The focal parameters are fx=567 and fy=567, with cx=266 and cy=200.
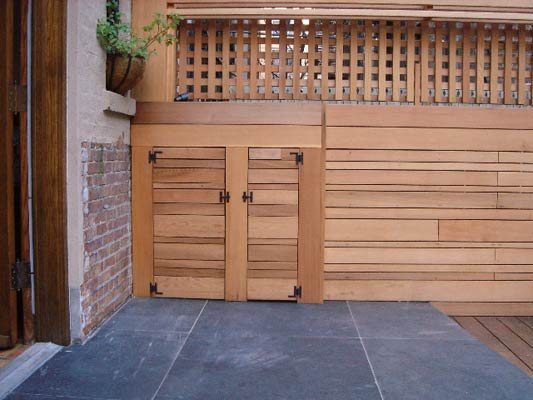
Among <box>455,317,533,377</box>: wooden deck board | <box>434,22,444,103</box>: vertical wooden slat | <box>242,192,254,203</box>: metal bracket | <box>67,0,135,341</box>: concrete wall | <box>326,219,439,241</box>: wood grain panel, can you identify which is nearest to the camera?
<box>67,0,135,341</box>: concrete wall

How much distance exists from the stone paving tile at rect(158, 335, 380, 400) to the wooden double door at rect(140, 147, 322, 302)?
84cm

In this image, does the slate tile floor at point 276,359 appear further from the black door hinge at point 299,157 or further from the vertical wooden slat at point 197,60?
the vertical wooden slat at point 197,60

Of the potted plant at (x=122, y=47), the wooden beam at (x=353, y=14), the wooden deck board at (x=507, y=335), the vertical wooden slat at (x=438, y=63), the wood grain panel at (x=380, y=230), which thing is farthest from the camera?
the vertical wooden slat at (x=438, y=63)

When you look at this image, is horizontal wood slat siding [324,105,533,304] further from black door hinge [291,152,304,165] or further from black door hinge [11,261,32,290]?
black door hinge [11,261,32,290]

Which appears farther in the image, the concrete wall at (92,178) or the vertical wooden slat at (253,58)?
the vertical wooden slat at (253,58)

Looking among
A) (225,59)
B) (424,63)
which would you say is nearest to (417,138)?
(424,63)

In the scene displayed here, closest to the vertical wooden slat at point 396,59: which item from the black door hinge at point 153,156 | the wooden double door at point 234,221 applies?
the wooden double door at point 234,221

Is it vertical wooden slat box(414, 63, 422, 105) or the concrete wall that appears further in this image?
vertical wooden slat box(414, 63, 422, 105)

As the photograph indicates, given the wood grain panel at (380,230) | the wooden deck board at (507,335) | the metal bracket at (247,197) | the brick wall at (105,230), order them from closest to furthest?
the brick wall at (105,230) → the wooden deck board at (507,335) → the metal bracket at (247,197) → the wood grain panel at (380,230)

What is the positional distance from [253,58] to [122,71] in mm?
1118

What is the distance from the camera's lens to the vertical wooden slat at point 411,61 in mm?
4465

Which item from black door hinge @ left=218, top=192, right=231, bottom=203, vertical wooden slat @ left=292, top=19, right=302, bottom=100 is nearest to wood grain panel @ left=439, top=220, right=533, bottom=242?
vertical wooden slat @ left=292, top=19, right=302, bottom=100

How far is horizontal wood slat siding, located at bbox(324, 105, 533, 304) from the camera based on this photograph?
172 inches

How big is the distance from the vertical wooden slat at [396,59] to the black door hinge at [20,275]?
116 inches
